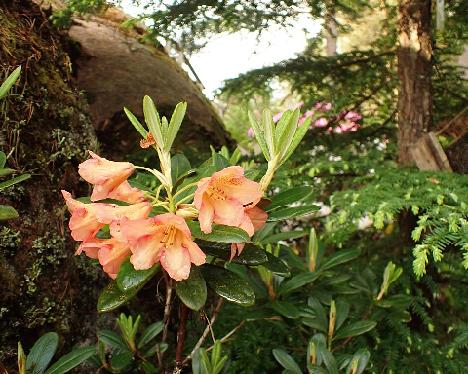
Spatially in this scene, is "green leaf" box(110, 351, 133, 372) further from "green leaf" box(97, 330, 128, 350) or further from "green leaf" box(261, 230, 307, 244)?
"green leaf" box(261, 230, 307, 244)

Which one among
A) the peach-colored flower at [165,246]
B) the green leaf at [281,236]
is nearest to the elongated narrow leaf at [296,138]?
the peach-colored flower at [165,246]

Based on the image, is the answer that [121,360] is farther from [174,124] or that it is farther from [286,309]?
[174,124]

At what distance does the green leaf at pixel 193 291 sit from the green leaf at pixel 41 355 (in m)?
0.56

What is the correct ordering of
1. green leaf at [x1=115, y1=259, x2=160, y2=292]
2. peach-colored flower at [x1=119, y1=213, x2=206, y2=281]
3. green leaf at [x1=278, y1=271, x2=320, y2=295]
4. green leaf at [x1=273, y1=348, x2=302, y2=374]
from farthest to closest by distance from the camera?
green leaf at [x1=278, y1=271, x2=320, y2=295]
green leaf at [x1=273, y1=348, x2=302, y2=374]
green leaf at [x1=115, y1=259, x2=160, y2=292]
peach-colored flower at [x1=119, y1=213, x2=206, y2=281]

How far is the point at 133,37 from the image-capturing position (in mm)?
3795

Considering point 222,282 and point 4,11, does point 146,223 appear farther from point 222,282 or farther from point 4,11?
point 4,11

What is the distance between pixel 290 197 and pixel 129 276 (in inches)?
22.0

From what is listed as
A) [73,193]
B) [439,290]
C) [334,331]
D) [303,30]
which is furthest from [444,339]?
[73,193]

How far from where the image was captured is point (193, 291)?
51.4 inches

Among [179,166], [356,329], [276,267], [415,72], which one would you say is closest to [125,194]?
[179,166]

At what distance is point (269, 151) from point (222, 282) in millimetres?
411

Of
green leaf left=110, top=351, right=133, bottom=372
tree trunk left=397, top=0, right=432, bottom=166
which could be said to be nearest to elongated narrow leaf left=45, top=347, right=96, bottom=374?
green leaf left=110, top=351, right=133, bottom=372

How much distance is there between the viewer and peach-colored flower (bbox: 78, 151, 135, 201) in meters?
1.24

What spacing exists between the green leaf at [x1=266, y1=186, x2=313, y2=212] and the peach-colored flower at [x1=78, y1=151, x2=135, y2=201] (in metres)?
0.46
